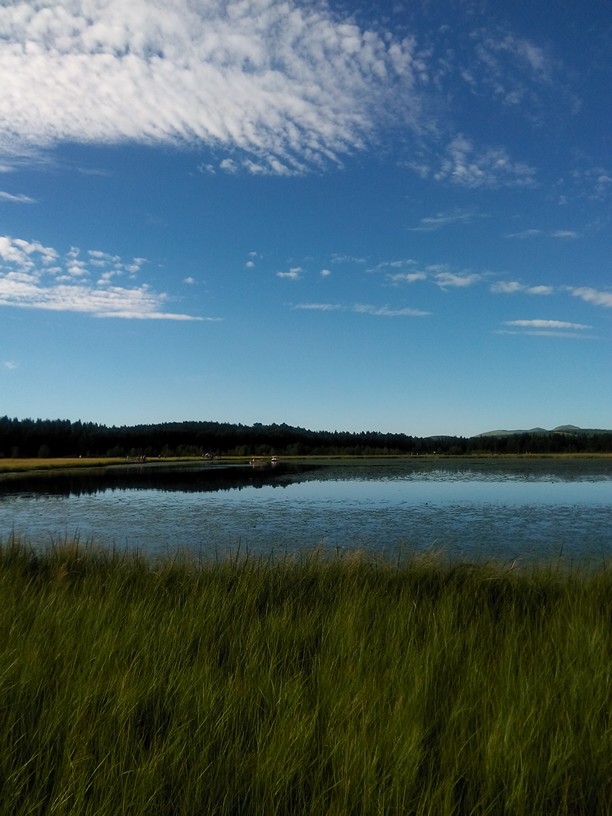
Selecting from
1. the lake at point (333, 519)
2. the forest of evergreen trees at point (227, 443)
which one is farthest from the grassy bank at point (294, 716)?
the forest of evergreen trees at point (227, 443)

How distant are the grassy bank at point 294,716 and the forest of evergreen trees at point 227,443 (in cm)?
9141

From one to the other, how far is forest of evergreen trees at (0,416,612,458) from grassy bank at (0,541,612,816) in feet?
300

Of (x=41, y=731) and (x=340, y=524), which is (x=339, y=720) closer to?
(x=41, y=731)

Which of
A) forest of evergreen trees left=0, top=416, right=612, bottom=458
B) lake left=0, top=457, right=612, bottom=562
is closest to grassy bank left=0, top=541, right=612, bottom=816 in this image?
lake left=0, top=457, right=612, bottom=562

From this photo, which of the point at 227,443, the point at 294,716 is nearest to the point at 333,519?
the point at 294,716

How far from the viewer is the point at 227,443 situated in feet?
397

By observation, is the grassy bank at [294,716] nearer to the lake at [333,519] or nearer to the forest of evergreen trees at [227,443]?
the lake at [333,519]

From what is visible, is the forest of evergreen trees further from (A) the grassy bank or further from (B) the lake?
(A) the grassy bank

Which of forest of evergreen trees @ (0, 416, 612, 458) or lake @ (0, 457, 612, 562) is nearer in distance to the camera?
lake @ (0, 457, 612, 562)

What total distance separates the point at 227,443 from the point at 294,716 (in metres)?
119

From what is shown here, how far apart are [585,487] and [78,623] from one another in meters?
31.1

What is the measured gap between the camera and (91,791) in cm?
253

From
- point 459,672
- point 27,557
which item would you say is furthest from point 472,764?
point 27,557

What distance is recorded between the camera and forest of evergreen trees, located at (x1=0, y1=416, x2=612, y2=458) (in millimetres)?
95250
